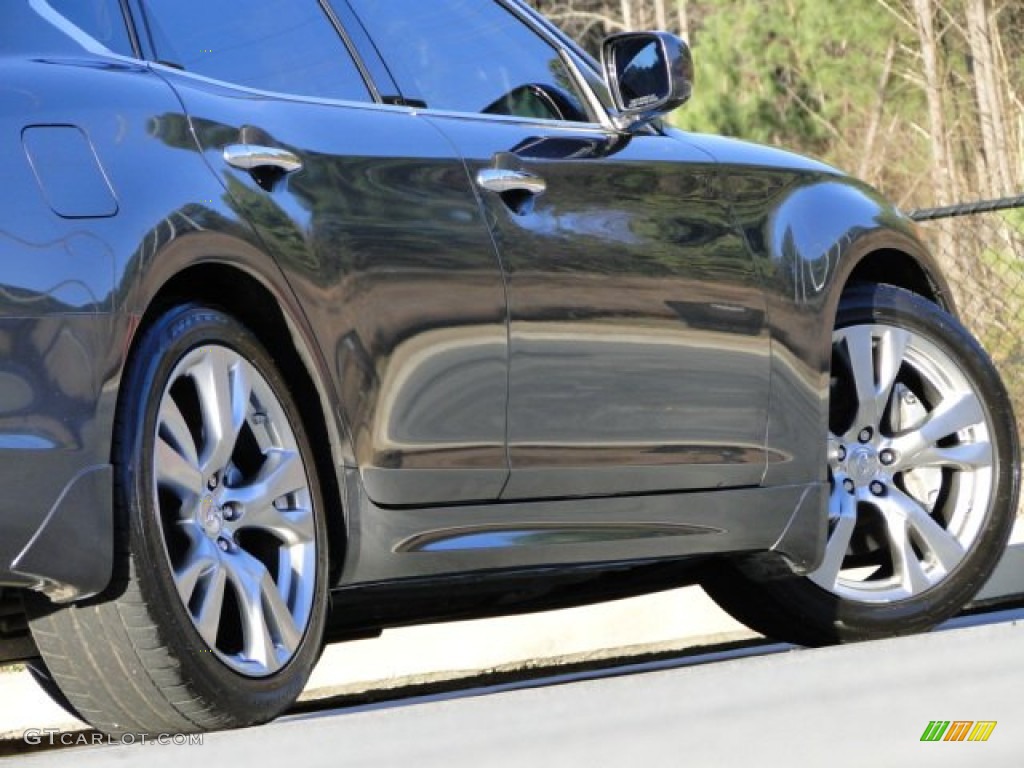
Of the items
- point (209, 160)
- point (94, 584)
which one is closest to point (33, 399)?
point (94, 584)

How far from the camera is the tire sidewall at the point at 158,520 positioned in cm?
361

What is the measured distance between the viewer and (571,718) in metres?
2.71

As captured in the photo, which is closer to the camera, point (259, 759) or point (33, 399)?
point (259, 759)

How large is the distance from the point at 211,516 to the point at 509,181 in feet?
3.67

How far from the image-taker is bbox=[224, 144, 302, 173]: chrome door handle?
402cm

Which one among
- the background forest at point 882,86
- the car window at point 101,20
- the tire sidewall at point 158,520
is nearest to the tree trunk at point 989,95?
the background forest at point 882,86

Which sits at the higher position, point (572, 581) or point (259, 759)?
point (259, 759)

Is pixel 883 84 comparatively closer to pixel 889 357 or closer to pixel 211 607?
pixel 889 357

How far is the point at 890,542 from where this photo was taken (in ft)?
18.6

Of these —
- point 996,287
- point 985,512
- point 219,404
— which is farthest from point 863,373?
point 996,287

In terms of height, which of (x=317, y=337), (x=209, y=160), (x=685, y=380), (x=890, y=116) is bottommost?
(x=890, y=116)

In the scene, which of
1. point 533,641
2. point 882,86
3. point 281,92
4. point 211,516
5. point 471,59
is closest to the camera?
point 211,516

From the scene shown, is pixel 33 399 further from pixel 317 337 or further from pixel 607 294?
pixel 607 294

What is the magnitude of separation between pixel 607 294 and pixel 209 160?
1165mm
